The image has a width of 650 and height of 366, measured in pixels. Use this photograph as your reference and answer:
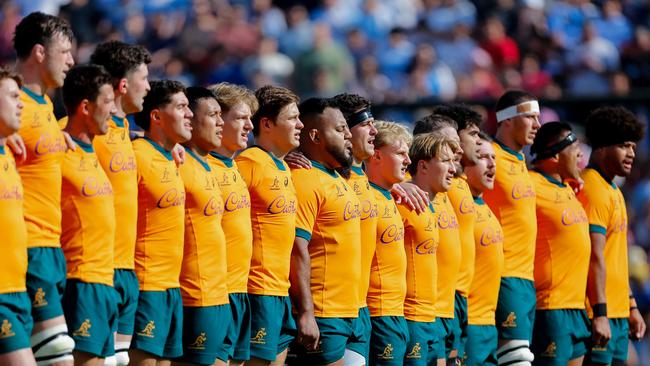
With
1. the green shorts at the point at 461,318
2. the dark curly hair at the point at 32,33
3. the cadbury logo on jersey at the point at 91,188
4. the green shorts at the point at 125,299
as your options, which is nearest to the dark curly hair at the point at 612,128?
the green shorts at the point at 461,318

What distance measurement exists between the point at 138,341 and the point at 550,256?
4439 millimetres

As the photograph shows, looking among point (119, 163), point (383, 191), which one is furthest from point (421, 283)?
point (119, 163)

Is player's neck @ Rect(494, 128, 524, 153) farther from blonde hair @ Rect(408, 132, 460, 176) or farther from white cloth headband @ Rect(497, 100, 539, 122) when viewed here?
blonde hair @ Rect(408, 132, 460, 176)

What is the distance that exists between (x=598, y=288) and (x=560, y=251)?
20.4 inches

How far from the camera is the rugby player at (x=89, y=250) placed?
28.0ft

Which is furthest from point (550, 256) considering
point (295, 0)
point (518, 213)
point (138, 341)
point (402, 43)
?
point (295, 0)

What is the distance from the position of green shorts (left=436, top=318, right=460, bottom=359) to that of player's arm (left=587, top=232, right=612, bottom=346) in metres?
1.63

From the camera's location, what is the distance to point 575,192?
1255 cm

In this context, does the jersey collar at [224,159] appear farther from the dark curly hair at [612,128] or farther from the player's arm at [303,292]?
the dark curly hair at [612,128]

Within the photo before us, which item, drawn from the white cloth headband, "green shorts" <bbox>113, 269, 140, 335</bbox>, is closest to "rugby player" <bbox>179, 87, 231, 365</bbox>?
"green shorts" <bbox>113, 269, 140, 335</bbox>

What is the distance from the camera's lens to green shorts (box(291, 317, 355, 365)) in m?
9.82

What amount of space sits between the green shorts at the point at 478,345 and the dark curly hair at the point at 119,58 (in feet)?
12.5

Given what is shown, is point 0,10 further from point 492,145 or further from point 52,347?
point 52,347

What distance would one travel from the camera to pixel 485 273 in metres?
11.5
